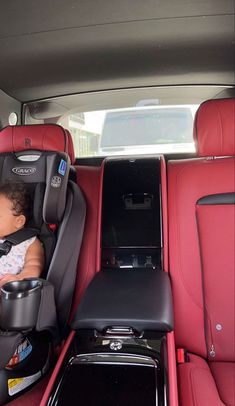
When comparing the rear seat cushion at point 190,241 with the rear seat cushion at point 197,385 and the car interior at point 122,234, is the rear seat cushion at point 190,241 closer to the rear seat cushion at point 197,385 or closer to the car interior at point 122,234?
the car interior at point 122,234

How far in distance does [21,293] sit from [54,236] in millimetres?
503

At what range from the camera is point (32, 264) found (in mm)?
1578

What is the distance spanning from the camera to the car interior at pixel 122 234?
1.20 m

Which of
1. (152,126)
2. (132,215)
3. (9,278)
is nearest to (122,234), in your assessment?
(132,215)

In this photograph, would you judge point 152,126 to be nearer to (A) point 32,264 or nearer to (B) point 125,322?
(A) point 32,264

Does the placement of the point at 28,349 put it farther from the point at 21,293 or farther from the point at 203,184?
the point at 203,184

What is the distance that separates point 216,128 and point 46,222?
833mm

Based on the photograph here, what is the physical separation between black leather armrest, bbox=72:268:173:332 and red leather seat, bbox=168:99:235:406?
0.18 meters

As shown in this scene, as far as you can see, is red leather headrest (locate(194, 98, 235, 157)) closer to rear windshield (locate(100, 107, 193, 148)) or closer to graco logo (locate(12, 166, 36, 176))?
graco logo (locate(12, 166, 36, 176))

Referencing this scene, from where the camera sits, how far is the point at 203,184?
68.1 inches

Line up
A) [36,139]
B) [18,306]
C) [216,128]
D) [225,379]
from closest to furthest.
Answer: [18,306] < [225,379] < [216,128] < [36,139]

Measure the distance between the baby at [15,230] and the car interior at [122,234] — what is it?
4 centimetres

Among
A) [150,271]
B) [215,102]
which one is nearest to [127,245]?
[150,271]

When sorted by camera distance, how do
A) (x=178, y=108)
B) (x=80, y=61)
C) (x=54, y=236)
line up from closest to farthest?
1. (x=54, y=236)
2. (x=80, y=61)
3. (x=178, y=108)
